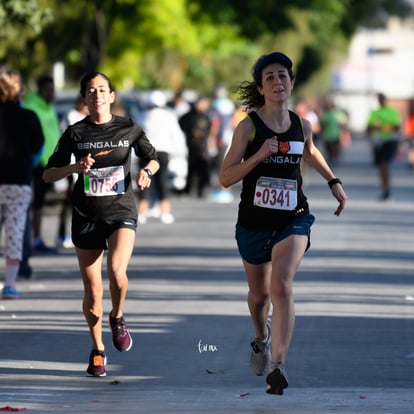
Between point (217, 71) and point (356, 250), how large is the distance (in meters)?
50.1

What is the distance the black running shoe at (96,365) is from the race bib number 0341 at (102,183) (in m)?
0.99

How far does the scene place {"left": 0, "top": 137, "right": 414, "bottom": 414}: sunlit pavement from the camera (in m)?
7.91

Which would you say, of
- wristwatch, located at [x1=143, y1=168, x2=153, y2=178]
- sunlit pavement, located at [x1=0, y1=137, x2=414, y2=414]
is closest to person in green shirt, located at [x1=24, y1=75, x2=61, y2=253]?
sunlit pavement, located at [x1=0, y1=137, x2=414, y2=414]

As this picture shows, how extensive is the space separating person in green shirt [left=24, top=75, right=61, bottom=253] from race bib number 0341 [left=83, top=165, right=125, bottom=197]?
7055 mm

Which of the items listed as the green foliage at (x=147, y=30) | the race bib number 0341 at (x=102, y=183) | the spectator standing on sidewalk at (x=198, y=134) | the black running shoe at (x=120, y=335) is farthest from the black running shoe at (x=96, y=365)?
the spectator standing on sidewalk at (x=198, y=134)

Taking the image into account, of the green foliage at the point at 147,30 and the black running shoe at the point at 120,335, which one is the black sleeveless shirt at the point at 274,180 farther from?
the green foliage at the point at 147,30

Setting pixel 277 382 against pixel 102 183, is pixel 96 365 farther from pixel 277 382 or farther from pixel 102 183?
pixel 277 382

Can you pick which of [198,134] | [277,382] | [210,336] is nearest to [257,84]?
[277,382]

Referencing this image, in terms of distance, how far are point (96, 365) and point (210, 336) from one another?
1784mm

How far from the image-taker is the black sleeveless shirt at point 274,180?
8.11 meters

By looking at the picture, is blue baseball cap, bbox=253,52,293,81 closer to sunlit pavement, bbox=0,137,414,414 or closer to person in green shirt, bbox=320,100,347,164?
sunlit pavement, bbox=0,137,414,414

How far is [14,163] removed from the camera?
13.0 metres

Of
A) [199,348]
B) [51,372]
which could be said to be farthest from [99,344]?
[199,348]

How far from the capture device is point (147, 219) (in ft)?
71.2
